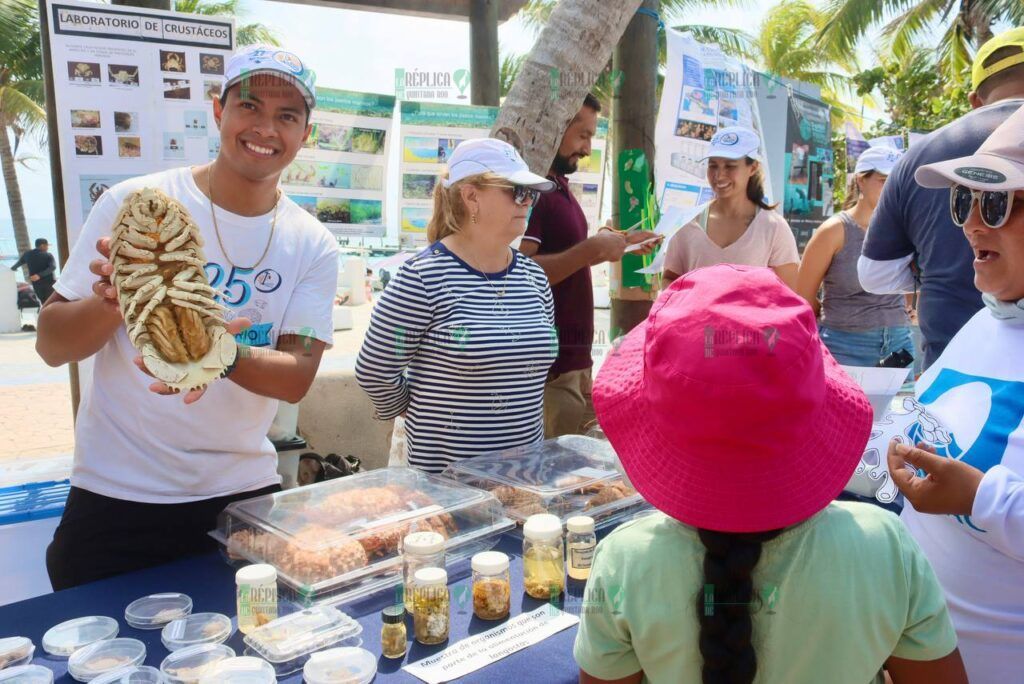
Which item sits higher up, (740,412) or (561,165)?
(561,165)

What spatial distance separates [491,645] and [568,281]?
2278 mm

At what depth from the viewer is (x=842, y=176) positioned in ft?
60.0

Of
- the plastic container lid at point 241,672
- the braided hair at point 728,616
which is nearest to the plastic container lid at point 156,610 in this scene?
the plastic container lid at point 241,672

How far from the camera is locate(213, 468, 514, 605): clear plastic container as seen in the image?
1.58 m

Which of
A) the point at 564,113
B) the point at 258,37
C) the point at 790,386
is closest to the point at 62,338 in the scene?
the point at 790,386

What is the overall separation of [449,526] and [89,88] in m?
2.34

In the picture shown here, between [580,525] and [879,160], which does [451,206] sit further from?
[879,160]

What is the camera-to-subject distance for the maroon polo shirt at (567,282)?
343cm

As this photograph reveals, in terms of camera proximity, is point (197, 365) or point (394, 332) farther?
point (394, 332)

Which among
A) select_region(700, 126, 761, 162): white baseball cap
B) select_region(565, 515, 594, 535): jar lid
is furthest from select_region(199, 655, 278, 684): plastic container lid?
select_region(700, 126, 761, 162): white baseball cap

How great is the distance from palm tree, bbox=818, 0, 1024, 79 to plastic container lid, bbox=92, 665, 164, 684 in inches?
746

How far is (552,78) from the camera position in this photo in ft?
11.3

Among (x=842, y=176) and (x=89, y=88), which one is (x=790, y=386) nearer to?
(x=89, y=88)

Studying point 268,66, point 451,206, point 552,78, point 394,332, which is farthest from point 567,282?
point 268,66
